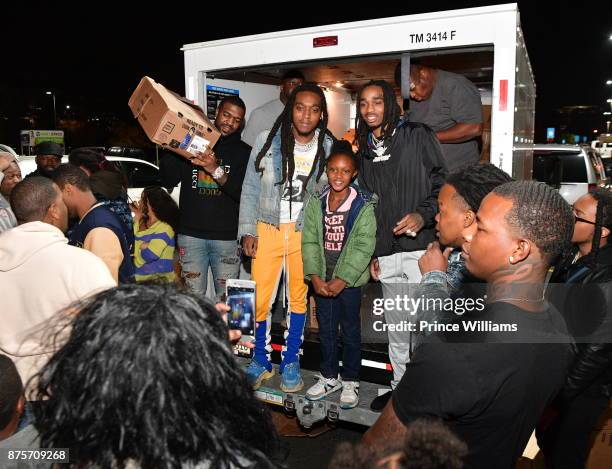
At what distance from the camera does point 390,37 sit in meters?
3.89

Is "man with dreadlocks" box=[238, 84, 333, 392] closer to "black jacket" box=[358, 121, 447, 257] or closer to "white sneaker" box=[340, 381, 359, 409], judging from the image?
"white sneaker" box=[340, 381, 359, 409]

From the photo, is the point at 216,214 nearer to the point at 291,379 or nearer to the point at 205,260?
the point at 205,260

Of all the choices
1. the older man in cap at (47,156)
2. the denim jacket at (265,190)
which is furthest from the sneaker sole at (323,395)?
the older man in cap at (47,156)

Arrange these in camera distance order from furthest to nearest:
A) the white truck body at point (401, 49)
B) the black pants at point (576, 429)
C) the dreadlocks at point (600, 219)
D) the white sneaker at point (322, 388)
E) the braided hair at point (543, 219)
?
the white sneaker at point (322, 388)
the white truck body at point (401, 49)
the dreadlocks at point (600, 219)
the black pants at point (576, 429)
the braided hair at point (543, 219)

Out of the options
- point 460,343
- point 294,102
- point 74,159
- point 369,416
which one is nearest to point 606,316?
point 460,343

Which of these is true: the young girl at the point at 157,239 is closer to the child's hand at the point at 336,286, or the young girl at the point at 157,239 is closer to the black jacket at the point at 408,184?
the child's hand at the point at 336,286

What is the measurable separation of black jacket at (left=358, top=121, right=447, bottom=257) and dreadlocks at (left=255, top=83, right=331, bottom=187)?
1.68 ft

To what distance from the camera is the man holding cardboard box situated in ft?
15.6

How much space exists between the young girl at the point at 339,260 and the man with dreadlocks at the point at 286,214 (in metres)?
0.21

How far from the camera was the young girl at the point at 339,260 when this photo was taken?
12.8ft

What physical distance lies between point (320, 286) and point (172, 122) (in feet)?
5.80

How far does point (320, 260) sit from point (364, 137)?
1.00 m

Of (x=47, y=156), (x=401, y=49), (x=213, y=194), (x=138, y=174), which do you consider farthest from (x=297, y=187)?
(x=138, y=174)

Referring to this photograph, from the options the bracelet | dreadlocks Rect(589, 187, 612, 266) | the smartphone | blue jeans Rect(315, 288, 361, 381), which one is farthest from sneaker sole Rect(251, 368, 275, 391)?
dreadlocks Rect(589, 187, 612, 266)
